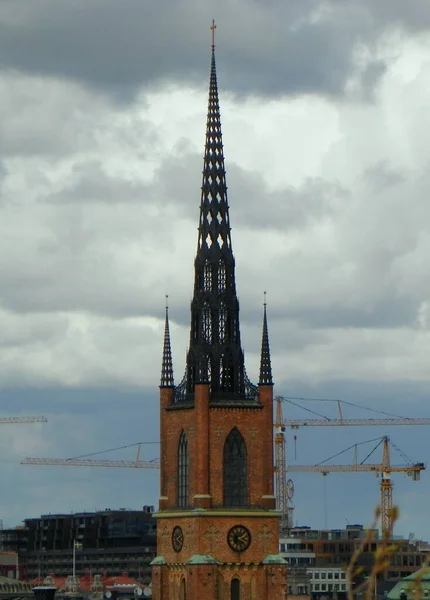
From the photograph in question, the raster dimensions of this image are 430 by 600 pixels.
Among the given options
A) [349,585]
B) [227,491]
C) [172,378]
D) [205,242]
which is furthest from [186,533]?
[349,585]

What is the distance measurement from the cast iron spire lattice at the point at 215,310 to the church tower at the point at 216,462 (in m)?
0.07

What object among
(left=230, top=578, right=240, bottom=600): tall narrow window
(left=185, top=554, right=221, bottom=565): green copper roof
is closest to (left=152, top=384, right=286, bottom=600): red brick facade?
(left=185, top=554, right=221, bottom=565): green copper roof

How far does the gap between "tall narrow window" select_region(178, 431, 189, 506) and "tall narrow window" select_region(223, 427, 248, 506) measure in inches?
129

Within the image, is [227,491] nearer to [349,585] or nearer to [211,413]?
[211,413]

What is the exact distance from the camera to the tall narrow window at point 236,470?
120 meters

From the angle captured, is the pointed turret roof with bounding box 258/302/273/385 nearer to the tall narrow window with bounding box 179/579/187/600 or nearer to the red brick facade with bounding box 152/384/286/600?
the red brick facade with bounding box 152/384/286/600

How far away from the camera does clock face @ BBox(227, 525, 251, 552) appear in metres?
120

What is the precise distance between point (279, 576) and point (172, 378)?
17.2m

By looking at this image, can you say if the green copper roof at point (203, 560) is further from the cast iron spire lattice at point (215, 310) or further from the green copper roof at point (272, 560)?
the cast iron spire lattice at point (215, 310)

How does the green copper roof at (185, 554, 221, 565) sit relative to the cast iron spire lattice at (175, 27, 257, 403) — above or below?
below

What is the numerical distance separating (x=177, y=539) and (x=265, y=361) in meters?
15.1

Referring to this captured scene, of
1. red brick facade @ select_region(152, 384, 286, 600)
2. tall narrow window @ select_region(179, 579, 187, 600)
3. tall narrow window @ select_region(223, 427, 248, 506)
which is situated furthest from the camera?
tall narrow window @ select_region(223, 427, 248, 506)

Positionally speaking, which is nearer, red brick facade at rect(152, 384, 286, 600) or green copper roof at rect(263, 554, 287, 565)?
red brick facade at rect(152, 384, 286, 600)

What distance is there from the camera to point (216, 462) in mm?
119375
